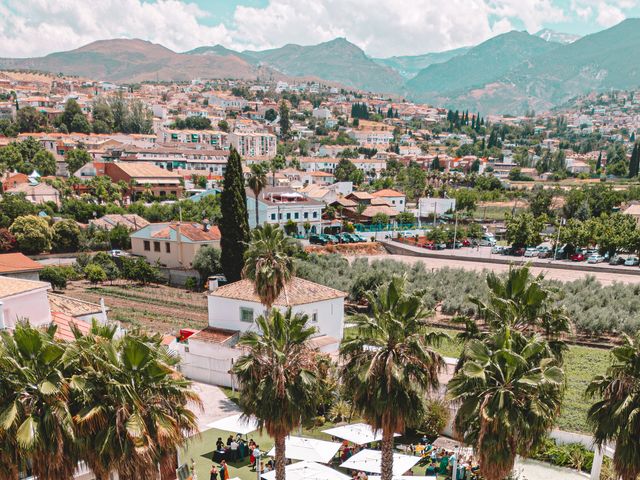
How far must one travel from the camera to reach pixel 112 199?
274 feet

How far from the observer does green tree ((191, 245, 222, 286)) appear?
157 feet

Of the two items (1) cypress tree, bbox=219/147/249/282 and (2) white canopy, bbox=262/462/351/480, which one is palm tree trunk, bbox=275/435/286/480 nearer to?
(2) white canopy, bbox=262/462/351/480

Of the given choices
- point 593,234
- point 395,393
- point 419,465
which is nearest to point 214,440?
point 419,465

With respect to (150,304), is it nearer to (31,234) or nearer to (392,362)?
(31,234)

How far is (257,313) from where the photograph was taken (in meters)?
27.6

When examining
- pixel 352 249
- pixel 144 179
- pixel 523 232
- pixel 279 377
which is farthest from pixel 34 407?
pixel 144 179

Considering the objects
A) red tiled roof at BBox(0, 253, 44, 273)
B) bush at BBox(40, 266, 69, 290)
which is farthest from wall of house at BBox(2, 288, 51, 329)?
bush at BBox(40, 266, 69, 290)

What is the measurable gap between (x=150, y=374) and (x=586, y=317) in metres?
32.3

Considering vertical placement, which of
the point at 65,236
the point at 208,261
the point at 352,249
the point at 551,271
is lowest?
the point at 551,271

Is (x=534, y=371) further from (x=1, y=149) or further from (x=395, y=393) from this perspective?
(x=1, y=149)

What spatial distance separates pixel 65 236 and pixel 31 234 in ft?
12.8

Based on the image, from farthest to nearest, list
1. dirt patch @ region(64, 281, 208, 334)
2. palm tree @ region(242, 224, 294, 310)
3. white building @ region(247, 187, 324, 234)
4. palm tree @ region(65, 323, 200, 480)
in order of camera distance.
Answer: white building @ region(247, 187, 324, 234) < dirt patch @ region(64, 281, 208, 334) < palm tree @ region(242, 224, 294, 310) < palm tree @ region(65, 323, 200, 480)

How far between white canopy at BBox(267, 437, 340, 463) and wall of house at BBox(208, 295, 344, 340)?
9765 millimetres

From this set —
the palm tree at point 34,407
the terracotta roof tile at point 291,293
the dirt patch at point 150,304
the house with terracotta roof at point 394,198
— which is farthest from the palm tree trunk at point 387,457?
the house with terracotta roof at point 394,198
